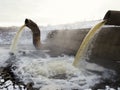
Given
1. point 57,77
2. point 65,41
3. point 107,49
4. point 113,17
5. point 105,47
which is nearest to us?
point 57,77

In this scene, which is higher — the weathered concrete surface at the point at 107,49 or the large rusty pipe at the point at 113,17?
the large rusty pipe at the point at 113,17

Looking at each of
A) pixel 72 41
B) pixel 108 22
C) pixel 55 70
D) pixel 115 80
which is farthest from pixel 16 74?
pixel 72 41

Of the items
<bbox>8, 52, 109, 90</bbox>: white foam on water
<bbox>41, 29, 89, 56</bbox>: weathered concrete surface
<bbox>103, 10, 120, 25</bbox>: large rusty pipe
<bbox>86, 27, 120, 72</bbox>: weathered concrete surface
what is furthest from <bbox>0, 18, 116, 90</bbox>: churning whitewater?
<bbox>41, 29, 89, 56</bbox>: weathered concrete surface

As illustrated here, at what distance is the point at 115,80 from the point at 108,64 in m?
1.58

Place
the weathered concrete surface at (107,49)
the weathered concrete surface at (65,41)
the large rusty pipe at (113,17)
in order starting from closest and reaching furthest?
the large rusty pipe at (113,17), the weathered concrete surface at (107,49), the weathered concrete surface at (65,41)

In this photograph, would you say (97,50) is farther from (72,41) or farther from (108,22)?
(72,41)

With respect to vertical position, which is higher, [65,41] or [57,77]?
[57,77]

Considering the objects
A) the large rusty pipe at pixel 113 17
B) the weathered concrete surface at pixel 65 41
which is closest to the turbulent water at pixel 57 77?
the large rusty pipe at pixel 113 17

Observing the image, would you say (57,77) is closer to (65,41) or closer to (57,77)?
(57,77)

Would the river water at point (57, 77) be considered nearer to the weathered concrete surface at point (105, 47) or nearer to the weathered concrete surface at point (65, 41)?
the weathered concrete surface at point (105, 47)

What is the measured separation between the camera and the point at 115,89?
13.6ft

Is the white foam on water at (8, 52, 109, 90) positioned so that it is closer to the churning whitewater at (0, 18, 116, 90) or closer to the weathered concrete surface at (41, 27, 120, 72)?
the churning whitewater at (0, 18, 116, 90)

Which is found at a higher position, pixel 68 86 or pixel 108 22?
pixel 108 22

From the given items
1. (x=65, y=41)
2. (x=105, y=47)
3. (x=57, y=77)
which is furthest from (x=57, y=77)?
(x=65, y=41)
